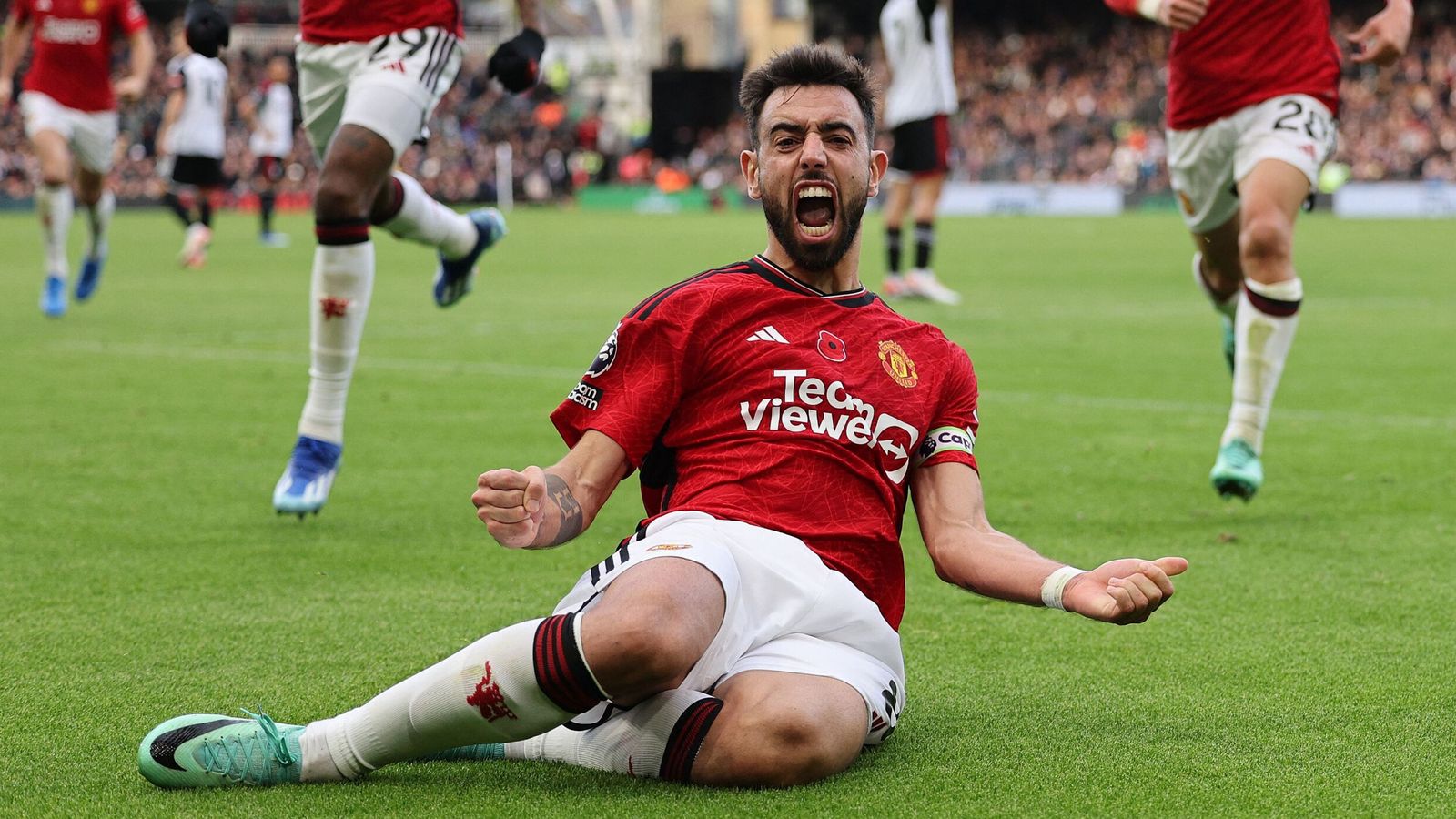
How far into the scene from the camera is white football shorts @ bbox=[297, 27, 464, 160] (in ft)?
18.5

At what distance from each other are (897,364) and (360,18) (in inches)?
124

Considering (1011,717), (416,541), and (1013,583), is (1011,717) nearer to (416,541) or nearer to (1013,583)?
(1013,583)

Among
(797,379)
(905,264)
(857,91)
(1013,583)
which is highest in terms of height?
(857,91)

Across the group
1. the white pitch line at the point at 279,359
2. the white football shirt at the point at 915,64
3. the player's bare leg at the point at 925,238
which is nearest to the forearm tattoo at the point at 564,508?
the white pitch line at the point at 279,359

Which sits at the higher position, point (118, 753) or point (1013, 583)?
point (1013, 583)

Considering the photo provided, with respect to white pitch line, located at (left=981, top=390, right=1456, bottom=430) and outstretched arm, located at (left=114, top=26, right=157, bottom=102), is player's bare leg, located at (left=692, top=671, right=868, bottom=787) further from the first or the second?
outstretched arm, located at (left=114, top=26, right=157, bottom=102)

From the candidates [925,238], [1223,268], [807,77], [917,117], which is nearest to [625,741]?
[807,77]

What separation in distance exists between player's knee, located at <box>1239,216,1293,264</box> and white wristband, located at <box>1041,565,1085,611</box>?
3208 millimetres

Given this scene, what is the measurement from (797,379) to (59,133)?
10017 mm

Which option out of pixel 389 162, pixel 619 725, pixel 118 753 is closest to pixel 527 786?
pixel 619 725

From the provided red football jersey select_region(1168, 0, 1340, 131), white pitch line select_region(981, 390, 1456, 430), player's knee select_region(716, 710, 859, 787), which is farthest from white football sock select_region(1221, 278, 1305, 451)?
player's knee select_region(716, 710, 859, 787)

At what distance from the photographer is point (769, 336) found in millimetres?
3275

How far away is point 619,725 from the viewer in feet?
9.72

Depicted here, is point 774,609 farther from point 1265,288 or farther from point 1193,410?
point 1193,410
